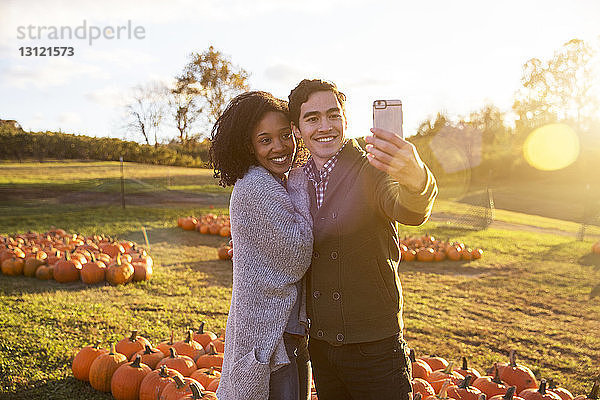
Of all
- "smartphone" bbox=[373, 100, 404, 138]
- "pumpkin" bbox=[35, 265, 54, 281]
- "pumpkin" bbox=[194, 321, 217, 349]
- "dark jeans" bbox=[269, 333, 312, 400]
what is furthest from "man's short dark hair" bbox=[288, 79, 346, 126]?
"pumpkin" bbox=[35, 265, 54, 281]

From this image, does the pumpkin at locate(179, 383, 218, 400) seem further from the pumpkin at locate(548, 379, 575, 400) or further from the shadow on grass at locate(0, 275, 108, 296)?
the shadow on grass at locate(0, 275, 108, 296)

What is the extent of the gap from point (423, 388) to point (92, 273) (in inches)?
227

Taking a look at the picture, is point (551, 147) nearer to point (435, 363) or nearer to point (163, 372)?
point (435, 363)

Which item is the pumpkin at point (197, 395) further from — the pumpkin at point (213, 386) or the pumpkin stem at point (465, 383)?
the pumpkin stem at point (465, 383)

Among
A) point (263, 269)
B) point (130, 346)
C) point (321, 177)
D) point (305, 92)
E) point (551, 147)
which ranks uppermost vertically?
point (551, 147)

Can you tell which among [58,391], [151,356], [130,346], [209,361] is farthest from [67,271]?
[209,361]

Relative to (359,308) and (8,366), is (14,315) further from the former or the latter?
(359,308)

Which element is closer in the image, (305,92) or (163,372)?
(305,92)

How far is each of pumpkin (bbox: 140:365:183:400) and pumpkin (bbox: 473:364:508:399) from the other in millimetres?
2279

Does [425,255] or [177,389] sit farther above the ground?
[177,389]

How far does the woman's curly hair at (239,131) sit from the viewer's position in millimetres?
2230

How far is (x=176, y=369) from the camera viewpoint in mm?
3947

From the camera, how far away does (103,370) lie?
4129mm

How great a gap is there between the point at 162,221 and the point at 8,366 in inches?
437
